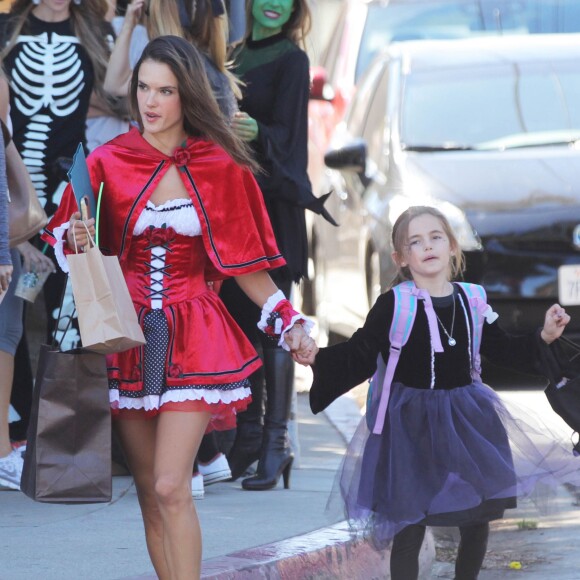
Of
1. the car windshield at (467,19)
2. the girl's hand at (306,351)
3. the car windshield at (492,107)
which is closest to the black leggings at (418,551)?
the girl's hand at (306,351)

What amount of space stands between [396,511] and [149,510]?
81 centimetres

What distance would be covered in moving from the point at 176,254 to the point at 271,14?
A: 226 centimetres

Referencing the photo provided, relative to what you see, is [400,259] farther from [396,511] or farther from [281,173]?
[281,173]

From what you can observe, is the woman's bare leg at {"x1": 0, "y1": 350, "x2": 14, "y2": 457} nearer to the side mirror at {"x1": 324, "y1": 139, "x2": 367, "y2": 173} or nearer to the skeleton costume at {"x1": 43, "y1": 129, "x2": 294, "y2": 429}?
the skeleton costume at {"x1": 43, "y1": 129, "x2": 294, "y2": 429}

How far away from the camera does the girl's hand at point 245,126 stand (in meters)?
6.40

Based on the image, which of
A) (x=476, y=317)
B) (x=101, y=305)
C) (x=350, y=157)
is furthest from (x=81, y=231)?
(x=350, y=157)

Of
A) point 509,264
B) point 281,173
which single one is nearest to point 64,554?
point 281,173

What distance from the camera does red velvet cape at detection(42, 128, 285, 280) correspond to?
4.71m

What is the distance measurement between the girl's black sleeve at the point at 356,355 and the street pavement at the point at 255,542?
1.75 ft

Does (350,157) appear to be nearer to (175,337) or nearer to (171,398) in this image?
(175,337)

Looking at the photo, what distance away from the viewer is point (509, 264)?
27.4ft

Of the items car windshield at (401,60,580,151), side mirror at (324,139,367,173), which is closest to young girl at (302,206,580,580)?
car windshield at (401,60,580,151)

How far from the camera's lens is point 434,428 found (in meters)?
5.03

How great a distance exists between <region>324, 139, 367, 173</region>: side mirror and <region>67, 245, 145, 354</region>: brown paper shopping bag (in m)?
4.80
